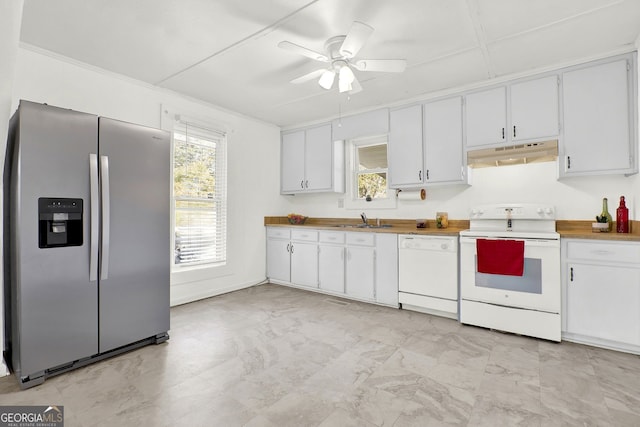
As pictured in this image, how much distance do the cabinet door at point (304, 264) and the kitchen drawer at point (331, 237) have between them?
17cm

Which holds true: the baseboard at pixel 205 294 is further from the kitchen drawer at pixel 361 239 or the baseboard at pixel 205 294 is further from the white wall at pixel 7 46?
the white wall at pixel 7 46

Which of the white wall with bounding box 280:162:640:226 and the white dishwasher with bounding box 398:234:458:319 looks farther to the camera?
the white dishwasher with bounding box 398:234:458:319

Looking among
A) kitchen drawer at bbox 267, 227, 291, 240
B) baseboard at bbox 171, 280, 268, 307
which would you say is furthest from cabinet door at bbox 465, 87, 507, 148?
baseboard at bbox 171, 280, 268, 307

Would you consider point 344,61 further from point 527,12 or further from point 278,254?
point 278,254

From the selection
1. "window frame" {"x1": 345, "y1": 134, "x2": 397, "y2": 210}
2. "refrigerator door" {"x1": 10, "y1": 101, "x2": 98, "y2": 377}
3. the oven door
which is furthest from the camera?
"window frame" {"x1": 345, "y1": 134, "x2": 397, "y2": 210}

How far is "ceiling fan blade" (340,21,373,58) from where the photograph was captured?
2051mm

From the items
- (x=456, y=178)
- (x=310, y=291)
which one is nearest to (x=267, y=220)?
(x=310, y=291)

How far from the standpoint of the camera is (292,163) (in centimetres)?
506

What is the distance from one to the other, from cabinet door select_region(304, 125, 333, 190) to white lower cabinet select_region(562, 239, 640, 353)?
2.94 m

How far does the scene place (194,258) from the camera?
3.96 metres

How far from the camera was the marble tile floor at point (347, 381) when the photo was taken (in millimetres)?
1763

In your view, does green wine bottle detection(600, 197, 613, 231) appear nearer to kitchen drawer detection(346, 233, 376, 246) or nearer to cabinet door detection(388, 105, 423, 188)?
cabinet door detection(388, 105, 423, 188)

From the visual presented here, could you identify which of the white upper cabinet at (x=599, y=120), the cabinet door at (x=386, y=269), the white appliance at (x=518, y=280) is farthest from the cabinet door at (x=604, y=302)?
the cabinet door at (x=386, y=269)

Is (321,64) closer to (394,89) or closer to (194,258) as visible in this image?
(394,89)
